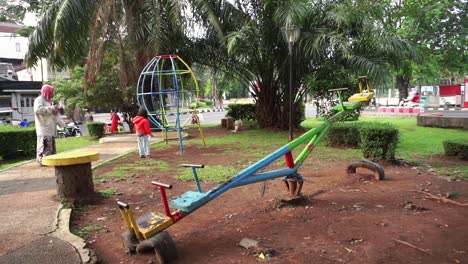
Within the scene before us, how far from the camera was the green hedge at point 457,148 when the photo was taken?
7340mm

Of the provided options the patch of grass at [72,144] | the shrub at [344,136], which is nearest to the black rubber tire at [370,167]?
the shrub at [344,136]

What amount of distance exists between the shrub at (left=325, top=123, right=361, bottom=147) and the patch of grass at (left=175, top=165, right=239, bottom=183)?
11.4 ft

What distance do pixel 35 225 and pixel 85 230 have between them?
54 cm

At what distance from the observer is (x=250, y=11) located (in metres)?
13.1

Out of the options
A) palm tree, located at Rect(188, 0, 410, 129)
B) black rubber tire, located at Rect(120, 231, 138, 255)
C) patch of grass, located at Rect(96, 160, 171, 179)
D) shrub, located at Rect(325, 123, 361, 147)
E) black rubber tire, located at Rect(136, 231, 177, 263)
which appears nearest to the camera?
black rubber tire, located at Rect(136, 231, 177, 263)

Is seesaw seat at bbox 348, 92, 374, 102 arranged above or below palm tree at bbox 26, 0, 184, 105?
below

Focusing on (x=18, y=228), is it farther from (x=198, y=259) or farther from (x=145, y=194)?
(x=198, y=259)

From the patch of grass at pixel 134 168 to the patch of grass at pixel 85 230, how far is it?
96.1 inches

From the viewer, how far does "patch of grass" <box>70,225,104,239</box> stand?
12.9ft

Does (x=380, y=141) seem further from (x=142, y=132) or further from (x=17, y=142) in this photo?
(x=17, y=142)

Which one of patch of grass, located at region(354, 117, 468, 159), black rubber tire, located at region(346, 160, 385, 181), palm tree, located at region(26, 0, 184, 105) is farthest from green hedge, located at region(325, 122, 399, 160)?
palm tree, located at region(26, 0, 184, 105)

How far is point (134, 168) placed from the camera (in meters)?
7.40

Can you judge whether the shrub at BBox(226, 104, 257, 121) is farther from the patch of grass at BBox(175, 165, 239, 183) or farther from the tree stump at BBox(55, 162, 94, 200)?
the tree stump at BBox(55, 162, 94, 200)

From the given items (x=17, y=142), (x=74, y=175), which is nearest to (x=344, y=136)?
(x=74, y=175)
